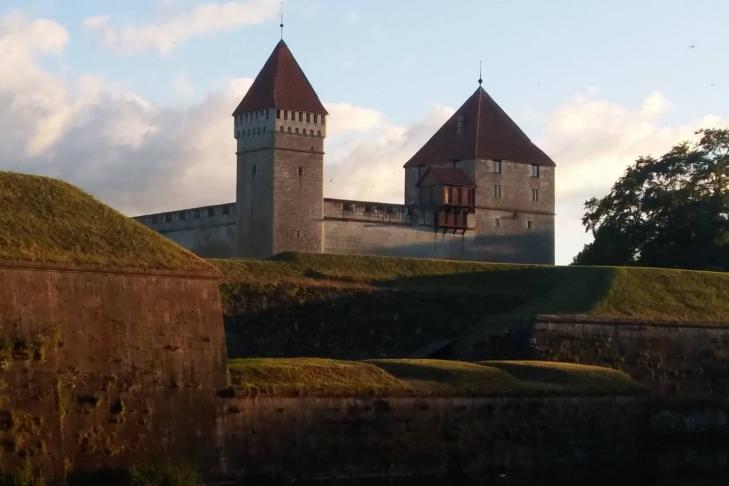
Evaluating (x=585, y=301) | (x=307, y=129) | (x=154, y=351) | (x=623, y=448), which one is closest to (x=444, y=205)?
(x=307, y=129)

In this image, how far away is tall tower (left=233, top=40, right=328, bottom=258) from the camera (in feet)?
216

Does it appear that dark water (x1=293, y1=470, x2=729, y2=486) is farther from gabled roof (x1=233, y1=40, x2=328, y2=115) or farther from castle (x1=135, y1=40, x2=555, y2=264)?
gabled roof (x1=233, y1=40, x2=328, y2=115)

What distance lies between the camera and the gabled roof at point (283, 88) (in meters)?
66.9

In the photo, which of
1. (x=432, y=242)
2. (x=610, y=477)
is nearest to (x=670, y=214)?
(x=432, y=242)

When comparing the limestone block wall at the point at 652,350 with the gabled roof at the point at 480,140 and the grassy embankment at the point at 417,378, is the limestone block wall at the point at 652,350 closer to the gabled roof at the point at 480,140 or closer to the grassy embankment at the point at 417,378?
the grassy embankment at the point at 417,378

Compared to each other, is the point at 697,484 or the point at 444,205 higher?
the point at 444,205

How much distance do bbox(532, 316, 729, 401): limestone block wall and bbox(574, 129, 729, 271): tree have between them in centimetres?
1828

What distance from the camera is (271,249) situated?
65.3m

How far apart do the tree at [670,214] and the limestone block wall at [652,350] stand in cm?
1828

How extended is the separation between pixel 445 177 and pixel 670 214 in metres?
12.5

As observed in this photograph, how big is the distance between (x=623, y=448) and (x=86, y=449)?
14.0 metres

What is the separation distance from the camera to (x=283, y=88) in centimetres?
6725

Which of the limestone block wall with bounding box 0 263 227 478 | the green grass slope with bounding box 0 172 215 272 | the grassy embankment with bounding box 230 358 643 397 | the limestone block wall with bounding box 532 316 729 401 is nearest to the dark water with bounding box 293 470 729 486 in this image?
the grassy embankment with bounding box 230 358 643 397

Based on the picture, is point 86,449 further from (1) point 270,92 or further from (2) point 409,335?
(1) point 270,92
